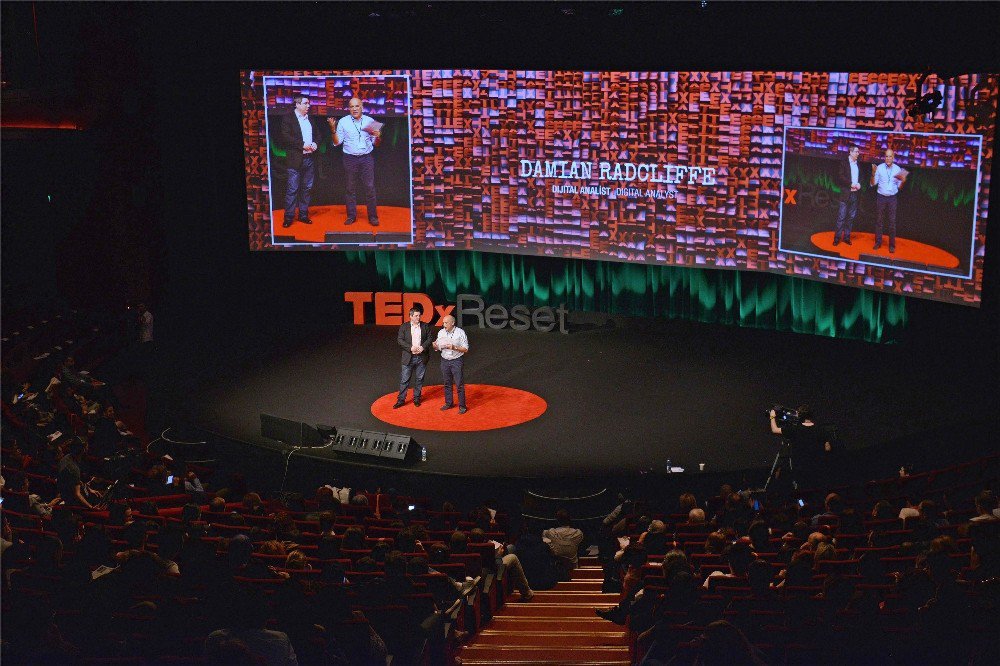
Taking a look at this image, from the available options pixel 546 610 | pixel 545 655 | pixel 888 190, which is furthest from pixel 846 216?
pixel 545 655

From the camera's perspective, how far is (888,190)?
16.4 meters

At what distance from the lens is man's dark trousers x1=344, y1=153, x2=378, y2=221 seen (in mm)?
19656

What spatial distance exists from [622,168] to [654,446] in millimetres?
5903

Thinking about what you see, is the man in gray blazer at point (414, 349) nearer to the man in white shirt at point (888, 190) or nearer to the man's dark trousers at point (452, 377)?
the man's dark trousers at point (452, 377)

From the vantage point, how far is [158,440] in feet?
50.6

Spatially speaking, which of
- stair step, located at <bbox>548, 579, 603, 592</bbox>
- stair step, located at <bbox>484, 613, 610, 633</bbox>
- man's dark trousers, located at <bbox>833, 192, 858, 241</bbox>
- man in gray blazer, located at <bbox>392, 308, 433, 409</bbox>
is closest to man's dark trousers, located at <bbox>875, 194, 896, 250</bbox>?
man's dark trousers, located at <bbox>833, 192, 858, 241</bbox>

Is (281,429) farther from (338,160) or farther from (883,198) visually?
(883,198)

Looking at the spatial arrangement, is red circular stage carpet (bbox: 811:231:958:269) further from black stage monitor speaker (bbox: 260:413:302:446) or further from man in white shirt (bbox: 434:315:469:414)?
black stage monitor speaker (bbox: 260:413:302:446)

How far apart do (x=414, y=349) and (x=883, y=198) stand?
6920mm

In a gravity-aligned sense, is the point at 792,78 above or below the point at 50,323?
above

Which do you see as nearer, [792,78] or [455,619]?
[455,619]

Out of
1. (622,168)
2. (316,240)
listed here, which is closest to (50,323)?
(316,240)

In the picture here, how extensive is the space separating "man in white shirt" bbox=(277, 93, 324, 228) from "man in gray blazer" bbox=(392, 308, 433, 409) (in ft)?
17.1

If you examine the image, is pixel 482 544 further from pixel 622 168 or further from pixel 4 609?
pixel 622 168
